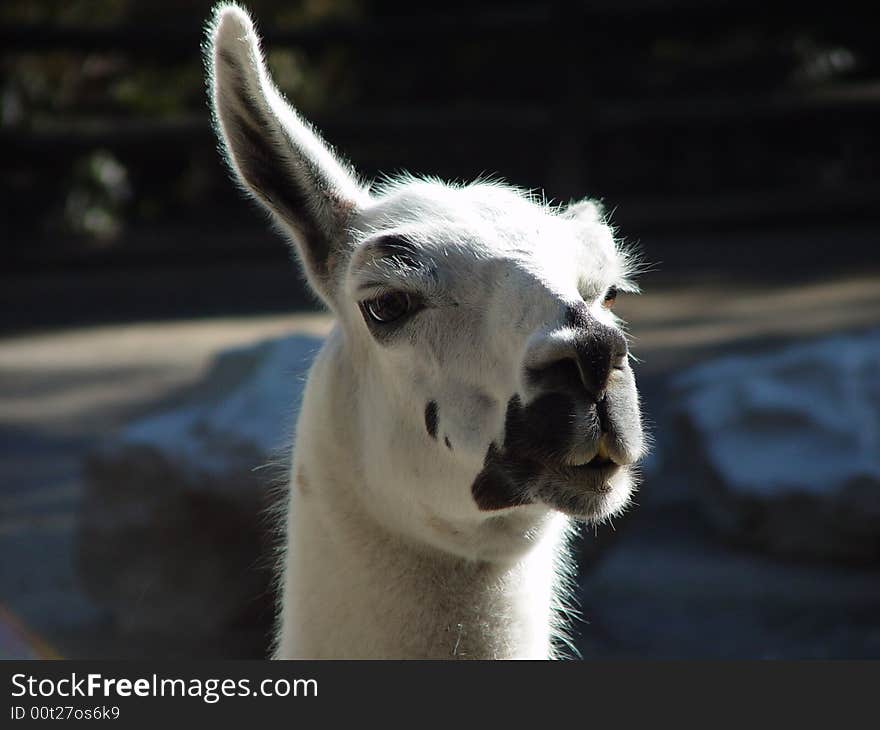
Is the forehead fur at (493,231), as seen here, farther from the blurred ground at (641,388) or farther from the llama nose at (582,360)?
the blurred ground at (641,388)

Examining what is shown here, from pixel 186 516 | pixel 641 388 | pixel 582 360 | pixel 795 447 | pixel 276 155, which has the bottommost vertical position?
pixel 582 360

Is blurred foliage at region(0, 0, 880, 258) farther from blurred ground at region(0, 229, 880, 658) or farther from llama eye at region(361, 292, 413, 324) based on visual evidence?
llama eye at region(361, 292, 413, 324)

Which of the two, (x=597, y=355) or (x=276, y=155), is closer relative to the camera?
(x=597, y=355)

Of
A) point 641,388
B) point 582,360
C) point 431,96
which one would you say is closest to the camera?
point 582,360

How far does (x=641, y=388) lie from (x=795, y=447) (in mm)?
2000

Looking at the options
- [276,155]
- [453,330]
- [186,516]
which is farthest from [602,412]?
[186,516]

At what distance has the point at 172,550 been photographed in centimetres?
527

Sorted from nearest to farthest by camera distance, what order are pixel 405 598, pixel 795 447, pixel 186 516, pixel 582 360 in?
1. pixel 582 360
2. pixel 405 598
3. pixel 186 516
4. pixel 795 447

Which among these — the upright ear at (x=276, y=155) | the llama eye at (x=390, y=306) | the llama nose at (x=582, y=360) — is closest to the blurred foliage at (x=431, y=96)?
the upright ear at (x=276, y=155)

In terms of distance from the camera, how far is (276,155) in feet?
8.92

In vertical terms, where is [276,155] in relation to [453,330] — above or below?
above

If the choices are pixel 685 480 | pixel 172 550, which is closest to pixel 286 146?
pixel 172 550

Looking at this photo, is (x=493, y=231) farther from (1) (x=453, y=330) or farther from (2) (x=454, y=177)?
(2) (x=454, y=177)

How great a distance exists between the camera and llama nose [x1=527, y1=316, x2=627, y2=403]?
2.18m
